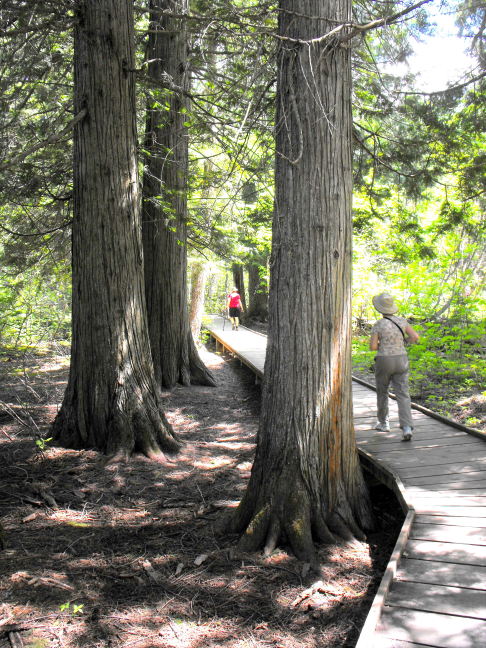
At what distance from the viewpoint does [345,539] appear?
4.20 metres

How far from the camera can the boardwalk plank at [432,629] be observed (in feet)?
8.76

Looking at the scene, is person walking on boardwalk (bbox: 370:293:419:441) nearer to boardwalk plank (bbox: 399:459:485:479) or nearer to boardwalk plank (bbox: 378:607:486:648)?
boardwalk plank (bbox: 399:459:485:479)

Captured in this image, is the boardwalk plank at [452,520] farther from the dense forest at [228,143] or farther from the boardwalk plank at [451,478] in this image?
the dense forest at [228,143]

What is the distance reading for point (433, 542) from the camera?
3686mm

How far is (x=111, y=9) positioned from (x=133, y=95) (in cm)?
95

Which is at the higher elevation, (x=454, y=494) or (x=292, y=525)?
(x=454, y=494)

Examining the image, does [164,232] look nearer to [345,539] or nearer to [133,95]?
[133,95]

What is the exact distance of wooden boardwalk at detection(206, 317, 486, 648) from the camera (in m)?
2.79

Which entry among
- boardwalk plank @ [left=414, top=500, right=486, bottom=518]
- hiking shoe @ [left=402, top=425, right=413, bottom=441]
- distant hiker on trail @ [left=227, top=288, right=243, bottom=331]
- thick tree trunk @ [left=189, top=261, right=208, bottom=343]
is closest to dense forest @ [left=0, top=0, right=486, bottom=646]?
boardwalk plank @ [left=414, top=500, right=486, bottom=518]

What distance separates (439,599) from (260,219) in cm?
671

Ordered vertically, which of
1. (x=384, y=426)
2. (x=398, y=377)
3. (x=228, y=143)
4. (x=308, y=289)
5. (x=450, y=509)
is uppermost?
(x=228, y=143)

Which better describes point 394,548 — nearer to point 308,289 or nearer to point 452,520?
point 452,520

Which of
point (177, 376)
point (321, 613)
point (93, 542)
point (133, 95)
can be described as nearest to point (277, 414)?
point (321, 613)

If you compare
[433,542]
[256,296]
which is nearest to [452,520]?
[433,542]
